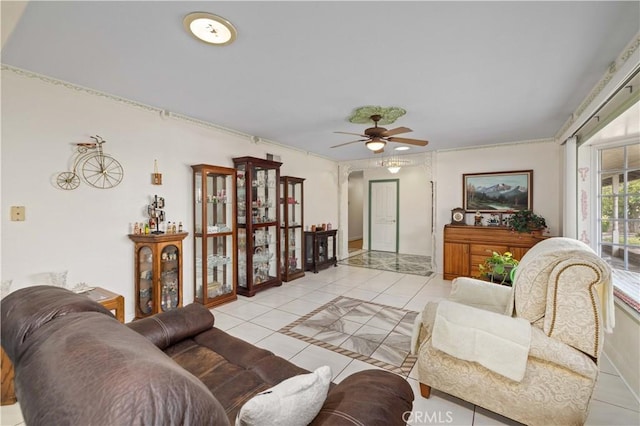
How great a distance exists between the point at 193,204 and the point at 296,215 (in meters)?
2.14

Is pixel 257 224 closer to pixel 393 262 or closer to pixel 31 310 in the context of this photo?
pixel 31 310

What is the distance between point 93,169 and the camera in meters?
2.75

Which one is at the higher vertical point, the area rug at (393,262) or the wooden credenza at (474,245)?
the wooden credenza at (474,245)

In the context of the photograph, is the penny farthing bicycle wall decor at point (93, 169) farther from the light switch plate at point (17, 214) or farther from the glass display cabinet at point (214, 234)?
the glass display cabinet at point (214, 234)

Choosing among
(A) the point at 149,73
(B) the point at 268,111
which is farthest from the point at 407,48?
(A) the point at 149,73

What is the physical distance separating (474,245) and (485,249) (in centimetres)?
17

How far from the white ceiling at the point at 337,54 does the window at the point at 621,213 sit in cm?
77

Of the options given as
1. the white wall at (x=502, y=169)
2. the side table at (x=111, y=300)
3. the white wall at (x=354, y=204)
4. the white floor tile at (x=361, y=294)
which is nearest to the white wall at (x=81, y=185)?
the side table at (x=111, y=300)

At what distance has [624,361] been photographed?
2.16 m

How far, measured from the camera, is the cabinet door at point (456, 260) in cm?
476

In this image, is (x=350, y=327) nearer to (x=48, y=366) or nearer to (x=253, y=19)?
(x=48, y=366)

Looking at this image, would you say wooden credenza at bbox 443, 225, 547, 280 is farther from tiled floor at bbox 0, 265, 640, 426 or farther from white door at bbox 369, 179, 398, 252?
white door at bbox 369, 179, 398, 252

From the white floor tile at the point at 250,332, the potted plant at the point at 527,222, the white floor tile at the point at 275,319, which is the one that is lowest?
the white floor tile at the point at 250,332

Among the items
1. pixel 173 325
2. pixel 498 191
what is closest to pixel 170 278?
pixel 173 325
